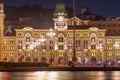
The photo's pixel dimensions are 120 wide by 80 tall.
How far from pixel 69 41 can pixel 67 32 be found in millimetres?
3089

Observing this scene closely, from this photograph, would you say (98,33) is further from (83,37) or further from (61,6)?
(61,6)

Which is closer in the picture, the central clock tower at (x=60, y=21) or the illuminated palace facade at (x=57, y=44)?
the illuminated palace facade at (x=57, y=44)

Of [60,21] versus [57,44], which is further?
[60,21]

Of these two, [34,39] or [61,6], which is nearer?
[34,39]

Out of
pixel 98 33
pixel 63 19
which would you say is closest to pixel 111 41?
pixel 98 33

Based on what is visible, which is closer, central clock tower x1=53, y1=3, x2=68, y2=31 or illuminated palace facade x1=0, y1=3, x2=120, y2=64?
illuminated palace facade x1=0, y1=3, x2=120, y2=64

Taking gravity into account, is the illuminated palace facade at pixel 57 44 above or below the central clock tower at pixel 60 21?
below

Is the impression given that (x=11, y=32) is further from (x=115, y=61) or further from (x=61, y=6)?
(x=115, y=61)

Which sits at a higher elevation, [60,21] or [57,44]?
[60,21]

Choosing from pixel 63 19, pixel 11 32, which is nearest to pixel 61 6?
pixel 63 19

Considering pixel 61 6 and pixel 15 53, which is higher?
pixel 61 6

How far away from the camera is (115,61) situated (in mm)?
174750

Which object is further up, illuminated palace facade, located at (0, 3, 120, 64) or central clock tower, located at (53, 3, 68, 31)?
central clock tower, located at (53, 3, 68, 31)

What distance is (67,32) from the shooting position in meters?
175
